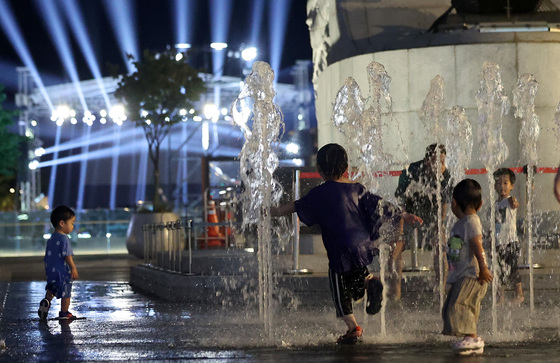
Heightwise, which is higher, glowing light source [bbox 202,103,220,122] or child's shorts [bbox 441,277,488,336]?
glowing light source [bbox 202,103,220,122]

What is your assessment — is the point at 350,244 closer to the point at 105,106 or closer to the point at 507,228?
the point at 507,228

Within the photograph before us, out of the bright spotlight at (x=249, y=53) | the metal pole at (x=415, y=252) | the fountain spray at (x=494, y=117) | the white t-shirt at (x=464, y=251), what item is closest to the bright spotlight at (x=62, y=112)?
the bright spotlight at (x=249, y=53)

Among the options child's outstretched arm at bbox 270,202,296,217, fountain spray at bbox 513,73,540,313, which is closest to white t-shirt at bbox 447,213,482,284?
child's outstretched arm at bbox 270,202,296,217

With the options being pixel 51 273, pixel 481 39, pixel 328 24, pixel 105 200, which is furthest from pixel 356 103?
pixel 105 200

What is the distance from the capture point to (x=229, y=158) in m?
27.2

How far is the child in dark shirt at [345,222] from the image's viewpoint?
6770 mm

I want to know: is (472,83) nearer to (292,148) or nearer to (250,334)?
(250,334)

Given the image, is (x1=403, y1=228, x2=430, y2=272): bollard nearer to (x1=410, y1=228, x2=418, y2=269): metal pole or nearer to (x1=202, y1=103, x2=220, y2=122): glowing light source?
(x1=410, y1=228, x2=418, y2=269): metal pole

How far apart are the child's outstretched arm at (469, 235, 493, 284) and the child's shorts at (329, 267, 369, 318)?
809 mm

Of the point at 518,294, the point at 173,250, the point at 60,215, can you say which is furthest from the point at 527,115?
the point at 60,215

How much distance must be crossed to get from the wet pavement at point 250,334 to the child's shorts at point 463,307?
7.5 inches

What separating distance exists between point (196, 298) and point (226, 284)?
1.40ft

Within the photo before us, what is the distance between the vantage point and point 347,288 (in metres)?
6.78

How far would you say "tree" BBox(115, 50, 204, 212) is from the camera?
30.3m
